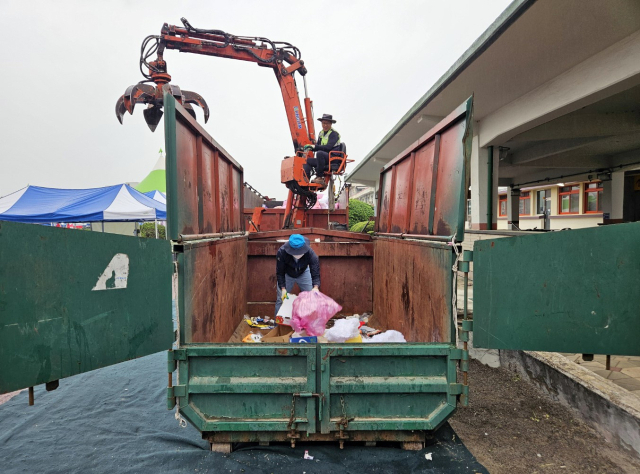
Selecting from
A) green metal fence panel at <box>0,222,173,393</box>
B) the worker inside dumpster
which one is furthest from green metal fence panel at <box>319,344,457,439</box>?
the worker inside dumpster

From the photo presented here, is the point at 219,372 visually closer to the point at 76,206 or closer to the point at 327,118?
the point at 327,118

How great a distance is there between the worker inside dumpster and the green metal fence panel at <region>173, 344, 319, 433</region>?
5.30ft

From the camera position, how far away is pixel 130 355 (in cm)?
217

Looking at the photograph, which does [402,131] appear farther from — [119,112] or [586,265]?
[586,265]

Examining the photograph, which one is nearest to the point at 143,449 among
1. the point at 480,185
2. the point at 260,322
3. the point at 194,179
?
the point at 194,179

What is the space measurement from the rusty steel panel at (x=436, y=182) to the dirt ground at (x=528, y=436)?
1.65 m

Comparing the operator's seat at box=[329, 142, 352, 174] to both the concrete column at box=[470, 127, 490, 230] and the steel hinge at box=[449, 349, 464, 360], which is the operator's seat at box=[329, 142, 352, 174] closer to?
the concrete column at box=[470, 127, 490, 230]

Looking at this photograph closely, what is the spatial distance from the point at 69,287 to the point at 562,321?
2.69 m

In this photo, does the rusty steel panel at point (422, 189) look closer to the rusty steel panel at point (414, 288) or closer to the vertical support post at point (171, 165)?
the rusty steel panel at point (414, 288)

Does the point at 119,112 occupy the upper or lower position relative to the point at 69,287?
upper

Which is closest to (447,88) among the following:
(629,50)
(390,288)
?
(629,50)

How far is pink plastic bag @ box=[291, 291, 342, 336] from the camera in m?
3.32

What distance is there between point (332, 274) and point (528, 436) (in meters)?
2.77

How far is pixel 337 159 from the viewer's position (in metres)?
7.25
